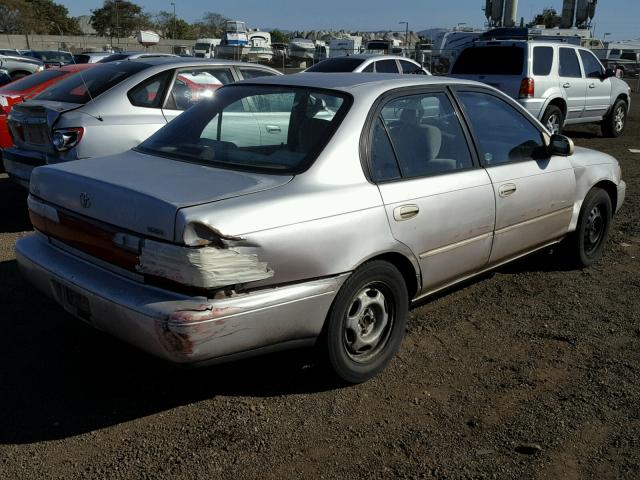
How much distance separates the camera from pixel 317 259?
3.10 m

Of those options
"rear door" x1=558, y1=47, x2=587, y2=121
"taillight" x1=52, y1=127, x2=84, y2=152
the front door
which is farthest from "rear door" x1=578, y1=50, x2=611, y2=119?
"taillight" x1=52, y1=127, x2=84, y2=152

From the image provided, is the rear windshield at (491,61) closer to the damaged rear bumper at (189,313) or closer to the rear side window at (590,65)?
the rear side window at (590,65)

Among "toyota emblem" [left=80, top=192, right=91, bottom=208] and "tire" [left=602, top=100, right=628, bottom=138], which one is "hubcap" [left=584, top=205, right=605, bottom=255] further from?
"tire" [left=602, top=100, right=628, bottom=138]

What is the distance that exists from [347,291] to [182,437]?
1.04 m

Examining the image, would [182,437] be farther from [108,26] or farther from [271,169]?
[108,26]

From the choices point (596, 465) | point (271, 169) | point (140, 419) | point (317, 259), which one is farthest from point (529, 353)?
point (140, 419)

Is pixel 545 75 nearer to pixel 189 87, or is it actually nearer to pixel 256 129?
pixel 189 87

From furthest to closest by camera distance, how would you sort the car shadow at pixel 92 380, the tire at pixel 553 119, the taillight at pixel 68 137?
the tire at pixel 553 119
the taillight at pixel 68 137
the car shadow at pixel 92 380

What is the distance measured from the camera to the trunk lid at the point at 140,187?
2904 millimetres

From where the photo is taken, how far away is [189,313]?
2771 mm

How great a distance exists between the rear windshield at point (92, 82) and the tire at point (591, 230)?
14.9 feet

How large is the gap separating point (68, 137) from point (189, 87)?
1460 mm

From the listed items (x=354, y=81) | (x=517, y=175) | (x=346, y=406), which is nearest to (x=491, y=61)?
(x=517, y=175)

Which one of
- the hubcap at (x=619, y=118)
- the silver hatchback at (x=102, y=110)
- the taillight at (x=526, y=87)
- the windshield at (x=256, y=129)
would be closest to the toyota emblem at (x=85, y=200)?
the windshield at (x=256, y=129)
